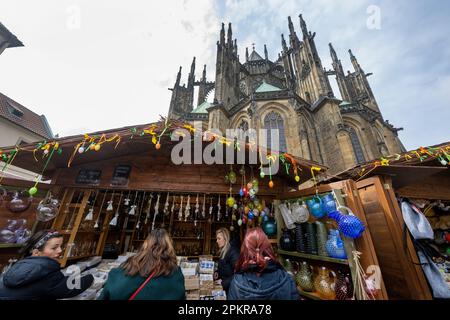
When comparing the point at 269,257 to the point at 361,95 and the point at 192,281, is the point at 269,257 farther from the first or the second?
the point at 361,95

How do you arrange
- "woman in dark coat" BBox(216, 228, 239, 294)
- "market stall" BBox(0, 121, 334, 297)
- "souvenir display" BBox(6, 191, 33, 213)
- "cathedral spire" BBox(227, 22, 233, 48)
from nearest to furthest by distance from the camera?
1. "woman in dark coat" BBox(216, 228, 239, 294)
2. "souvenir display" BBox(6, 191, 33, 213)
3. "market stall" BBox(0, 121, 334, 297)
4. "cathedral spire" BBox(227, 22, 233, 48)

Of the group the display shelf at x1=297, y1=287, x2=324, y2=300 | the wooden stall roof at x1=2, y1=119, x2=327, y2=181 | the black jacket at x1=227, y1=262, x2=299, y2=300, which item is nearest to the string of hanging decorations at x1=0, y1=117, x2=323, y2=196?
the wooden stall roof at x1=2, y1=119, x2=327, y2=181

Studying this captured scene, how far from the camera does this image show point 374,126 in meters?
16.8

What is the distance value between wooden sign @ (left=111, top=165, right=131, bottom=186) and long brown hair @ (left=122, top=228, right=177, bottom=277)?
219 centimetres

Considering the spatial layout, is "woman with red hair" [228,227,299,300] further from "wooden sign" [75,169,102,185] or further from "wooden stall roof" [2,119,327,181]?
"wooden sign" [75,169,102,185]

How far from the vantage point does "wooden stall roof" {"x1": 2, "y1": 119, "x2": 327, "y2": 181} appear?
10.3ft

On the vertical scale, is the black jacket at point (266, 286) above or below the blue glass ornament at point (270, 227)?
below

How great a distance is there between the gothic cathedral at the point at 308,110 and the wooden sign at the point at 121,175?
1045 cm

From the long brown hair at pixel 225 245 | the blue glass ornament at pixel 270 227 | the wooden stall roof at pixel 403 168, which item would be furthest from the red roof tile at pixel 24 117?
the wooden stall roof at pixel 403 168

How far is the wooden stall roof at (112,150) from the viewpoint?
315 cm

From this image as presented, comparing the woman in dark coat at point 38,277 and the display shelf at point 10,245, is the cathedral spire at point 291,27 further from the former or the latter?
the display shelf at point 10,245

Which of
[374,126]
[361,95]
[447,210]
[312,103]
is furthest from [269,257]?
[361,95]

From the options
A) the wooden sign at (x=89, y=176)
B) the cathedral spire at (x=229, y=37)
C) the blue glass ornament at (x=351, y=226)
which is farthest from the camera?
the cathedral spire at (x=229, y=37)
